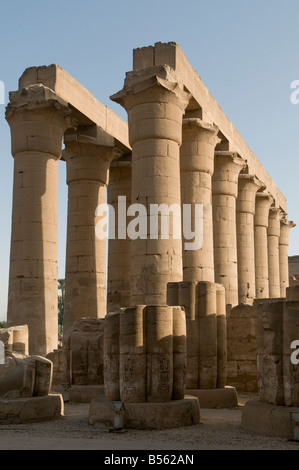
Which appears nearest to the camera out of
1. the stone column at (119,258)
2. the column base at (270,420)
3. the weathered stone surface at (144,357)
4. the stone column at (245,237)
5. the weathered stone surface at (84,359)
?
the column base at (270,420)

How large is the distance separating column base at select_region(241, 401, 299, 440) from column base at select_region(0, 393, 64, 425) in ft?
11.2

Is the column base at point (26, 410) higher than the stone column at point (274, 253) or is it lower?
lower

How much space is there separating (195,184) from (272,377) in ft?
39.0

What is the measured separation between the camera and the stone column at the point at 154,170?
54.1 ft

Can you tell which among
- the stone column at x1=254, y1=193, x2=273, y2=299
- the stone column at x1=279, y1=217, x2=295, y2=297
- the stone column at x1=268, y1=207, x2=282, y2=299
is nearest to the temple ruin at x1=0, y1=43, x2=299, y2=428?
the stone column at x1=254, y1=193, x2=273, y2=299

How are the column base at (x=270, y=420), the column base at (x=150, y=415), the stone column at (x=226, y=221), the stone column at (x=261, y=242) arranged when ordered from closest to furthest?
the column base at (x=270, y=420) < the column base at (x=150, y=415) < the stone column at (x=226, y=221) < the stone column at (x=261, y=242)

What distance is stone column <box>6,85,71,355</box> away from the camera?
1759cm

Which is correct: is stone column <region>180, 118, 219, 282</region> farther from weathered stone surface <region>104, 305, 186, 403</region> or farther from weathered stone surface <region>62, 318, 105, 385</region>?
weathered stone surface <region>104, 305, 186, 403</region>

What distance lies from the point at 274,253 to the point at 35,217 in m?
22.7

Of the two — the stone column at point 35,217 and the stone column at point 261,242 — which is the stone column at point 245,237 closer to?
the stone column at point 261,242

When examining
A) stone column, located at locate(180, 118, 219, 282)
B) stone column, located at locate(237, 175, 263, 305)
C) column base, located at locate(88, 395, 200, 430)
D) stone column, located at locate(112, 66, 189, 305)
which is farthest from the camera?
stone column, located at locate(237, 175, 263, 305)

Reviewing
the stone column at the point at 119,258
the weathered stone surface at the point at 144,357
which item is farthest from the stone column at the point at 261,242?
the weathered stone surface at the point at 144,357

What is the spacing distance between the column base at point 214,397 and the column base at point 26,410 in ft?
11.0
